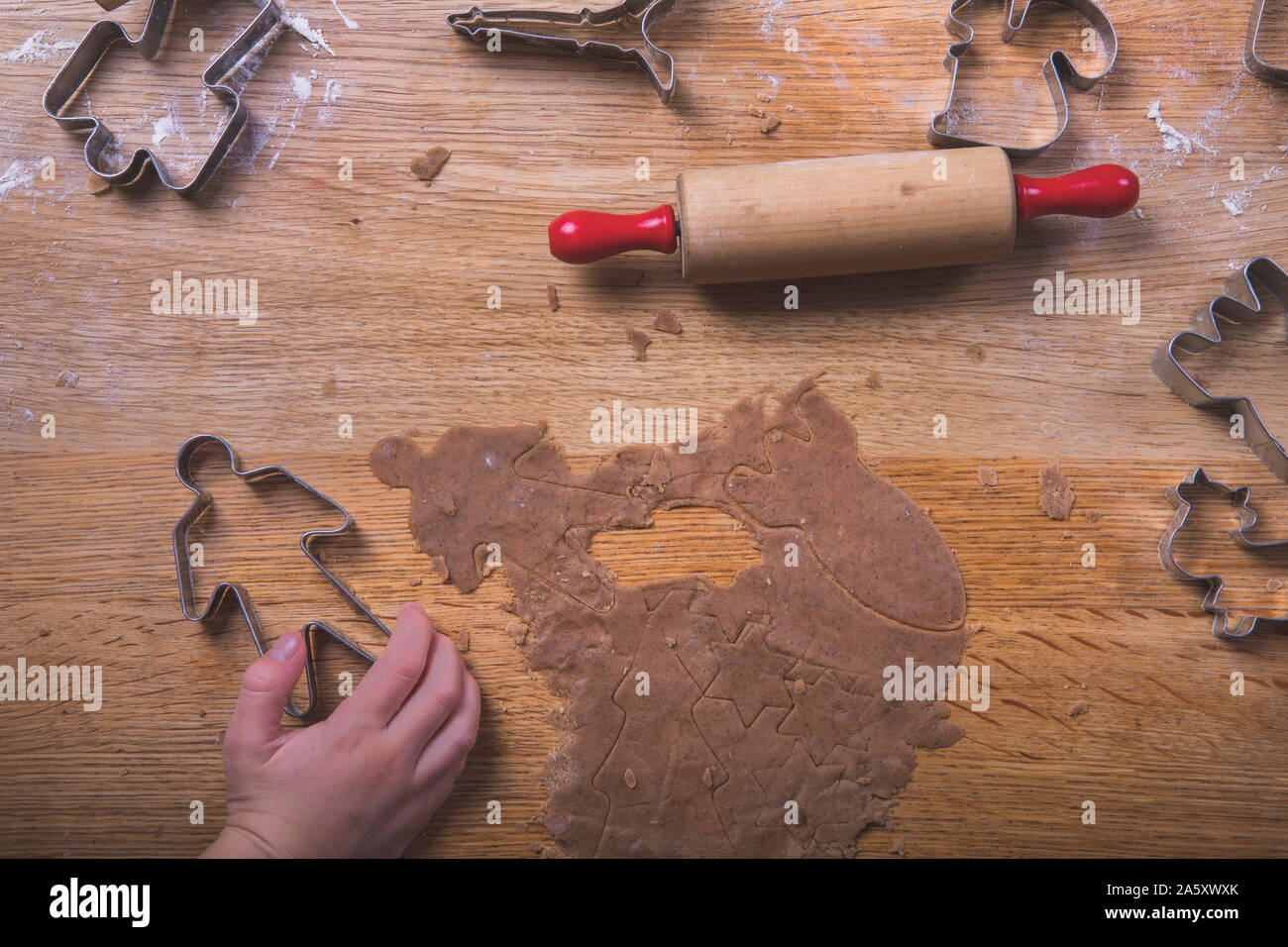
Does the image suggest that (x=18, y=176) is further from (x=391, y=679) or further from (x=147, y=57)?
(x=391, y=679)

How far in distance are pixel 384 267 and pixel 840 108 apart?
2.86 ft

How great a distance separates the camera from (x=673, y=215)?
5.07 feet

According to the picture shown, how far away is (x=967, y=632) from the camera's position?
161 centimetres

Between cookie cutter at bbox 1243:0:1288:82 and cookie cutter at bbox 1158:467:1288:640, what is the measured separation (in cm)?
74

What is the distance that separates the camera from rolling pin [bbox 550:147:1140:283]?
1495mm

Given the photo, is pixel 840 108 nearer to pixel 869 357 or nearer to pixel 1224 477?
pixel 869 357

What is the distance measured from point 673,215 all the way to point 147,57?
103cm

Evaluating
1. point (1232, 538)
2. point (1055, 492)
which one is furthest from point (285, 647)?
point (1232, 538)

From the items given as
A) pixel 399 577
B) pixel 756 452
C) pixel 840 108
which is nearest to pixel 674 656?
pixel 756 452

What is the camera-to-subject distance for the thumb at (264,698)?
154 centimetres

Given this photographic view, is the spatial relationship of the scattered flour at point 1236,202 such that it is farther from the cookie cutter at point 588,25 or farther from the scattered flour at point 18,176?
the scattered flour at point 18,176

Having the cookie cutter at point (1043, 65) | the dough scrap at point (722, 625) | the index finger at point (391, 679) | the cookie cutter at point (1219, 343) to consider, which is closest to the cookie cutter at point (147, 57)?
the dough scrap at point (722, 625)

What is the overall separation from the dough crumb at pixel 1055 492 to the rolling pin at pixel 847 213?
0.40 m

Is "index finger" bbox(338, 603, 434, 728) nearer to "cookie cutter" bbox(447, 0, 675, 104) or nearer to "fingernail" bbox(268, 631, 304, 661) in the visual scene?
"fingernail" bbox(268, 631, 304, 661)
